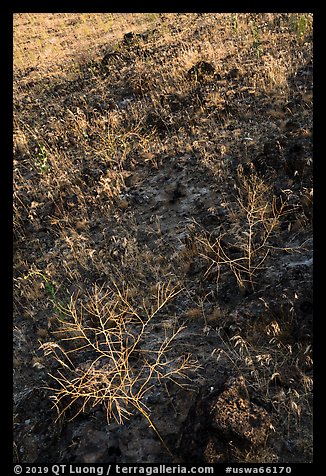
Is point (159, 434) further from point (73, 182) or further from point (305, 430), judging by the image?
point (73, 182)

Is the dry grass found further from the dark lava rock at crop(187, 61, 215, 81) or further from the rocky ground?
the dark lava rock at crop(187, 61, 215, 81)

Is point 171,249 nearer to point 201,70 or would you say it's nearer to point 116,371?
point 116,371

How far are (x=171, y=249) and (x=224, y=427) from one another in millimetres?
2337

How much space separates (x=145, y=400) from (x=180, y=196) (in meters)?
2.86

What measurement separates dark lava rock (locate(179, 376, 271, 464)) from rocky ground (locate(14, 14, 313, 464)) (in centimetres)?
1

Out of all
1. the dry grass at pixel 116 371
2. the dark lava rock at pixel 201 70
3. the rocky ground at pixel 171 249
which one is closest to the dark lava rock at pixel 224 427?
the rocky ground at pixel 171 249

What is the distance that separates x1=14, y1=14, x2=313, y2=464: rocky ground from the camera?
2.98 meters

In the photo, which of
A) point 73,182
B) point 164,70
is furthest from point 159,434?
point 164,70

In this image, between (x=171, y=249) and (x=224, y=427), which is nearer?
(x=224, y=427)

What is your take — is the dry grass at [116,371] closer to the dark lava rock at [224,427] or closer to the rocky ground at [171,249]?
the rocky ground at [171,249]

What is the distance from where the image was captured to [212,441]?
8.71 feet

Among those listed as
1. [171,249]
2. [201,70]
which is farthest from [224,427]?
[201,70]

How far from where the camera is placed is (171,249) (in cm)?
466

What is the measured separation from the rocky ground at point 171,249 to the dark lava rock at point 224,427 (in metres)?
0.01
